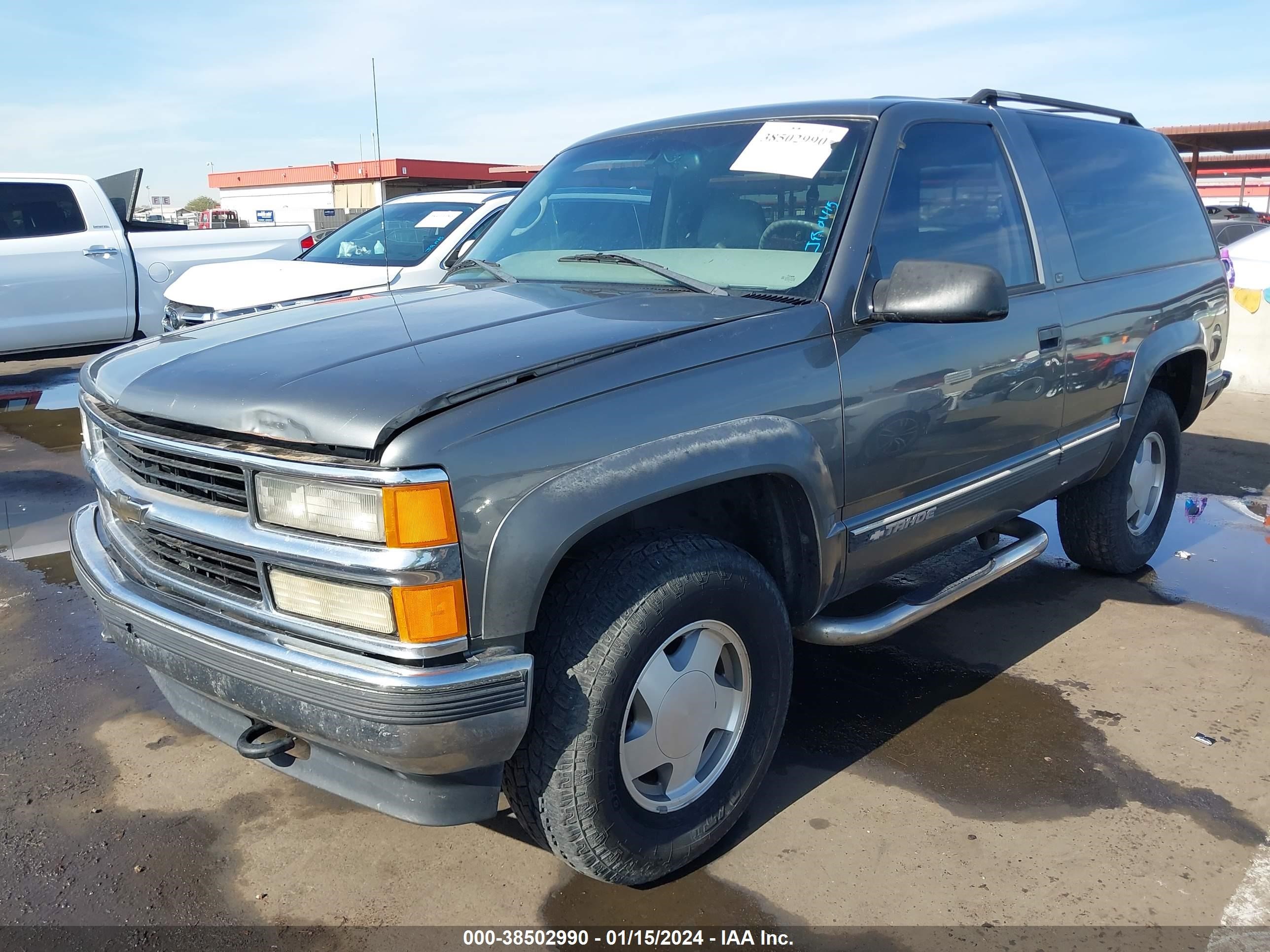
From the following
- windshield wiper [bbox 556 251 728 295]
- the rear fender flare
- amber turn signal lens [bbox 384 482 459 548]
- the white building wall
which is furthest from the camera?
the white building wall

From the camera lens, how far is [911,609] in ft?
10.1

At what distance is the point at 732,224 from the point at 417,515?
161 cm

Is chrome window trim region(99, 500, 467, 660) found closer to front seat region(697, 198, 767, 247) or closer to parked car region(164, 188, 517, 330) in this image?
front seat region(697, 198, 767, 247)

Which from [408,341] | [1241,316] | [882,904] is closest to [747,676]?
[882,904]

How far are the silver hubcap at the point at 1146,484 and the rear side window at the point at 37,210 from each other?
863 centimetres

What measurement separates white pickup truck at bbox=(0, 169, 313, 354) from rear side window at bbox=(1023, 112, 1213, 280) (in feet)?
24.7

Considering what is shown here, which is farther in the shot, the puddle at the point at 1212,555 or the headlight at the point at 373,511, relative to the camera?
the puddle at the point at 1212,555

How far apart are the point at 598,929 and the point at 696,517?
1.07 meters

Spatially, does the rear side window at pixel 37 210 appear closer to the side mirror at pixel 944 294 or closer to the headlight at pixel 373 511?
the headlight at pixel 373 511

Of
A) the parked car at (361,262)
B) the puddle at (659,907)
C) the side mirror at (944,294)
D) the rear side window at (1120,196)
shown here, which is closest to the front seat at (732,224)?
the side mirror at (944,294)

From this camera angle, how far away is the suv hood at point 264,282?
6.69 meters

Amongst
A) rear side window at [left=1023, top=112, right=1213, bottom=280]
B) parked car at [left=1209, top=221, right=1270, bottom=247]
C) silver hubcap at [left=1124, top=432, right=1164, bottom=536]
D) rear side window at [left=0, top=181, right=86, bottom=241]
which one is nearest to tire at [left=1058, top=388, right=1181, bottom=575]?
silver hubcap at [left=1124, top=432, right=1164, bottom=536]

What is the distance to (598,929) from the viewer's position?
2408 millimetres

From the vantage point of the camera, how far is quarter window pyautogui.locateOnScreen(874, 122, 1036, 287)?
309cm
